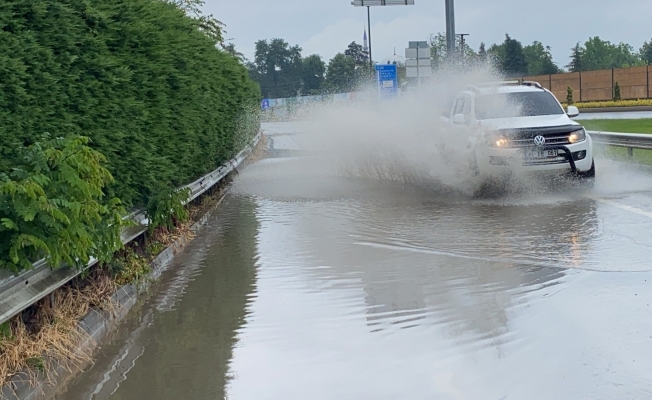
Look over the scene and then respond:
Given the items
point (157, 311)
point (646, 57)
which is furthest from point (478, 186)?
point (646, 57)

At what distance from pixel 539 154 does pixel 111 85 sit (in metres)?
8.43

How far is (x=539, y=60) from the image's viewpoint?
123312mm

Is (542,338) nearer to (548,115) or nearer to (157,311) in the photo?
(157,311)

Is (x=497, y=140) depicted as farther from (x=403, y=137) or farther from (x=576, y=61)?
(x=576, y=61)

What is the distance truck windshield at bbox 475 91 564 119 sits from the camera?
1558 centimetres

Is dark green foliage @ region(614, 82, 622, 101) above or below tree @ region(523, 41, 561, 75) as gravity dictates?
below

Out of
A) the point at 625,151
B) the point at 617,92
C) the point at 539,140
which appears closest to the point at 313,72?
the point at 617,92

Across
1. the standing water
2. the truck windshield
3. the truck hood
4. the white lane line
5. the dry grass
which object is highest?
the truck windshield

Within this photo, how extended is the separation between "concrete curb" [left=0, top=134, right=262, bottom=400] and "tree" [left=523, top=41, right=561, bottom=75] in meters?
108

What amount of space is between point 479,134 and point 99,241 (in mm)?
9264

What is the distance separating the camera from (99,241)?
6750mm

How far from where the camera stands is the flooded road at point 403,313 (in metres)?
5.37

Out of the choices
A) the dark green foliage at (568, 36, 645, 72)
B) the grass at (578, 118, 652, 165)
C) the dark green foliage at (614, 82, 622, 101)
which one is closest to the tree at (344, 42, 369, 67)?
the dark green foliage at (568, 36, 645, 72)

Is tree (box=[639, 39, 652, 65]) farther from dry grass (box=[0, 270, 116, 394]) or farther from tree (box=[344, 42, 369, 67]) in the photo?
dry grass (box=[0, 270, 116, 394])
